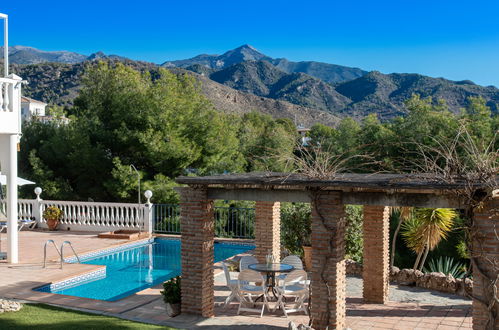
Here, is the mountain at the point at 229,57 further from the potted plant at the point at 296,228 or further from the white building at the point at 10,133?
the potted plant at the point at 296,228

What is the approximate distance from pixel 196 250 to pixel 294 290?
2286 mm

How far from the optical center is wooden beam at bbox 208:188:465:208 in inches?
261

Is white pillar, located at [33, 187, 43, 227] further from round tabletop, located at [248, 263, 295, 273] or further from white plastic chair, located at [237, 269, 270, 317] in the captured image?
white plastic chair, located at [237, 269, 270, 317]

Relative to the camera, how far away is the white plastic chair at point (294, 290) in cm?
920

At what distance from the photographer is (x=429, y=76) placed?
84.0 m

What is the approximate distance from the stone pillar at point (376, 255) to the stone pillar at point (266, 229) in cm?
217

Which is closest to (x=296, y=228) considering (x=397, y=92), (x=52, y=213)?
(x=52, y=213)

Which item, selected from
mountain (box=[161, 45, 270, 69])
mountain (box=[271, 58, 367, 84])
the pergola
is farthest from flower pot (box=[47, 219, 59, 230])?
mountain (box=[161, 45, 270, 69])

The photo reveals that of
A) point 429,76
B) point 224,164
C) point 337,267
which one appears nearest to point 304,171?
point 337,267

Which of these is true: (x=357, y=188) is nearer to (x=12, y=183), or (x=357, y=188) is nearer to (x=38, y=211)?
(x=12, y=183)

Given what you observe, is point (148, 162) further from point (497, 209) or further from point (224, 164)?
point (497, 209)

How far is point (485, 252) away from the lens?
6.31 meters

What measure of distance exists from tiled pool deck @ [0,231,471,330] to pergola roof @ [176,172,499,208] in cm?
223

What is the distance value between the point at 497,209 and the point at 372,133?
30380mm
